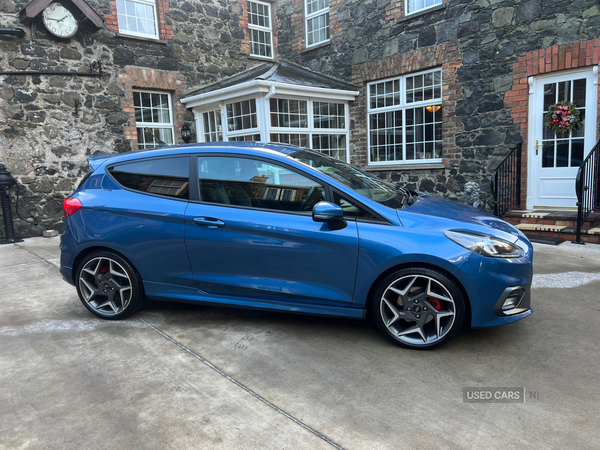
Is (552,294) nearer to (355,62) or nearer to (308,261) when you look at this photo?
(308,261)

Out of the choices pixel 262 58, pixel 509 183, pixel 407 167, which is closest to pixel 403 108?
pixel 407 167

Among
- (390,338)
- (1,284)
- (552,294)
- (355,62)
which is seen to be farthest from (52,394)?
(355,62)

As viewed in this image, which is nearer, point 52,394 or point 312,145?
point 52,394

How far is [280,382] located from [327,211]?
121 centimetres

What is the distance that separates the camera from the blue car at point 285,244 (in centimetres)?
306

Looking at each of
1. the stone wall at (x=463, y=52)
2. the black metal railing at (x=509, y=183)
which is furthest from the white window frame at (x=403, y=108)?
the black metal railing at (x=509, y=183)

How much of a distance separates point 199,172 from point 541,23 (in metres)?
7.11

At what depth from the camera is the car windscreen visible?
11.3 ft

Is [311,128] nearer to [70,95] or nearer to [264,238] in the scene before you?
[70,95]

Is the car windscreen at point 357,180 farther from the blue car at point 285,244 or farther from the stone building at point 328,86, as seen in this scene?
the stone building at point 328,86

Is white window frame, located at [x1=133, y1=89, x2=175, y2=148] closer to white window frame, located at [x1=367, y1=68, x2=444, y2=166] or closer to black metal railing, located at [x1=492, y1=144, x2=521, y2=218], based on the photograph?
white window frame, located at [x1=367, y1=68, x2=444, y2=166]

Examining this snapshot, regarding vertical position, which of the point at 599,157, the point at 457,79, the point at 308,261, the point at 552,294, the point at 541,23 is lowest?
the point at 552,294

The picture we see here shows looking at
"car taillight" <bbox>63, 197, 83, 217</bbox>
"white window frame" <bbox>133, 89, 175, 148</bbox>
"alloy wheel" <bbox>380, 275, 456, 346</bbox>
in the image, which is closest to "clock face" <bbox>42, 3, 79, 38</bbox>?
"white window frame" <bbox>133, 89, 175, 148</bbox>

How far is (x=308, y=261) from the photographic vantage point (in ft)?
10.7
